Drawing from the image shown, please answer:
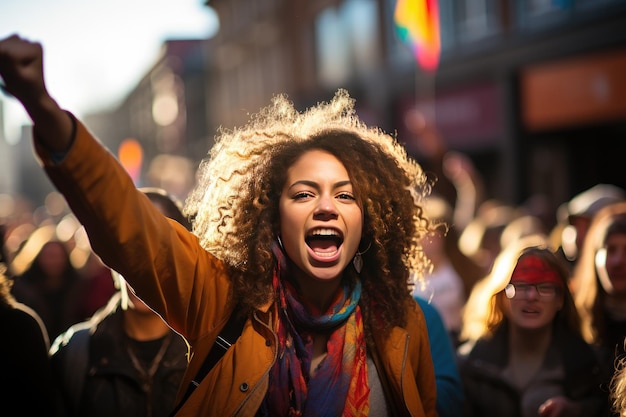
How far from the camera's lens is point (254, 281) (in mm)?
2451

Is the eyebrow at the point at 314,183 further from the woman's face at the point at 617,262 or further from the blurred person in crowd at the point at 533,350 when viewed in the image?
the woman's face at the point at 617,262

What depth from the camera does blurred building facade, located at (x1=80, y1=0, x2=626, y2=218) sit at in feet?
38.5

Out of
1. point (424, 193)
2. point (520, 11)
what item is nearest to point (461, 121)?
point (520, 11)

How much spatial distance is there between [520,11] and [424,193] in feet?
37.1

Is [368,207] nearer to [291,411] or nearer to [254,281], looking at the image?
[254,281]

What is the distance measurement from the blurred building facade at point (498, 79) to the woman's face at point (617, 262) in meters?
3.81

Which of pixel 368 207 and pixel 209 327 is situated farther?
pixel 368 207

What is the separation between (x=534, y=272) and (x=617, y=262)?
2.94ft

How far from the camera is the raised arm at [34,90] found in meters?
1.74

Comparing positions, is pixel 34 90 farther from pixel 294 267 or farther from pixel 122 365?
pixel 122 365

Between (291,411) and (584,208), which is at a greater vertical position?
(584,208)

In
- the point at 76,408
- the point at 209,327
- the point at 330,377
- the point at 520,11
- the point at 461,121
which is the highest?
the point at 520,11

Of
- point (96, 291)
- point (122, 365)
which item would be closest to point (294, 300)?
point (122, 365)

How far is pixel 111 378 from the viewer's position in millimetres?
3238
